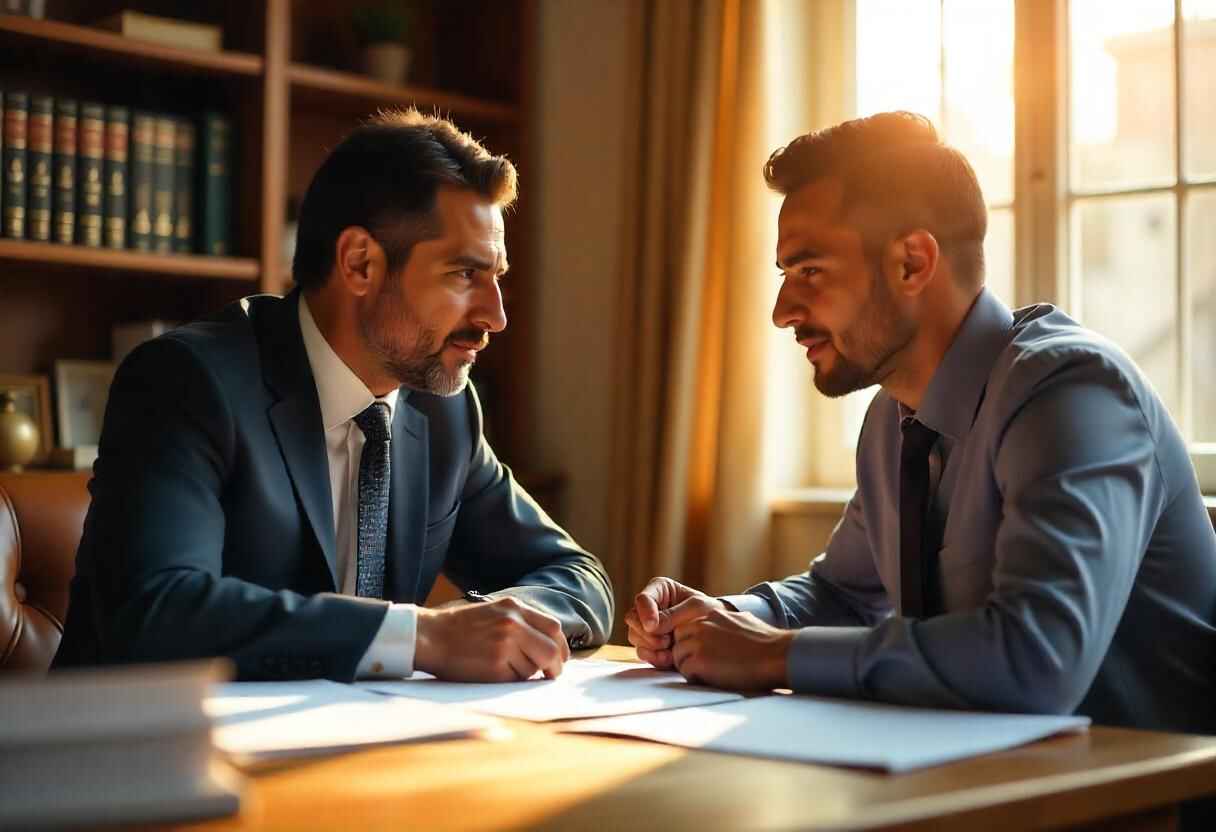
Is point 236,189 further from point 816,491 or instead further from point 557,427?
point 816,491

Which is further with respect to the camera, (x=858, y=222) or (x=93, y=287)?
(x=93, y=287)

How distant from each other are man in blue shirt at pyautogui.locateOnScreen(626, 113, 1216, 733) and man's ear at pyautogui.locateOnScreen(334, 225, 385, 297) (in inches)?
24.6

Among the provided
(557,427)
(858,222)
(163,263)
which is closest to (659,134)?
(557,427)

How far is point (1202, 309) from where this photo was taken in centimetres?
273

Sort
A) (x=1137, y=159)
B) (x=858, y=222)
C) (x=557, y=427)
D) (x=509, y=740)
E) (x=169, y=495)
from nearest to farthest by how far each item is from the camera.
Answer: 1. (x=509, y=740)
2. (x=169, y=495)
3. (x=858, y=222)
4. (x=1137, y=159)
5. (x=557, y=427)

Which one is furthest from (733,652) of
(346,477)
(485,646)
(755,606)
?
(346,477)

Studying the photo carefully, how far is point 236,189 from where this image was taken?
3328 millimetres

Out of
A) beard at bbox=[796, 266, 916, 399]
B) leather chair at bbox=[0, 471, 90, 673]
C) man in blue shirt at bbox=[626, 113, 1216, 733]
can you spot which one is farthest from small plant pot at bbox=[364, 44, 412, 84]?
beard at bbox=[796, 266, 916, 399]

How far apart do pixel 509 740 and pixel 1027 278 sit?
2.10m

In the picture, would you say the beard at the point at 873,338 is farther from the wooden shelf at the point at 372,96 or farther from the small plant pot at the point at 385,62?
the small plant pot at the point at 385,62

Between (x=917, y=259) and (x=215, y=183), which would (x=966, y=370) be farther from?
(x=215, y=183)

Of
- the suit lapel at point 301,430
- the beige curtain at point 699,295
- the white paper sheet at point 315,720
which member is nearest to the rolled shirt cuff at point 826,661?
the white paper sheet at point 315,720

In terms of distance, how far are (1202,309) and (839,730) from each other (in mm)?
1929

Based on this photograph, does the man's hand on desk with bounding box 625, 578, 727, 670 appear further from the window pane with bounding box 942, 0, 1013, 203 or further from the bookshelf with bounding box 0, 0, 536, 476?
the bookshelf with bounding box 0, 0, 536, 476
